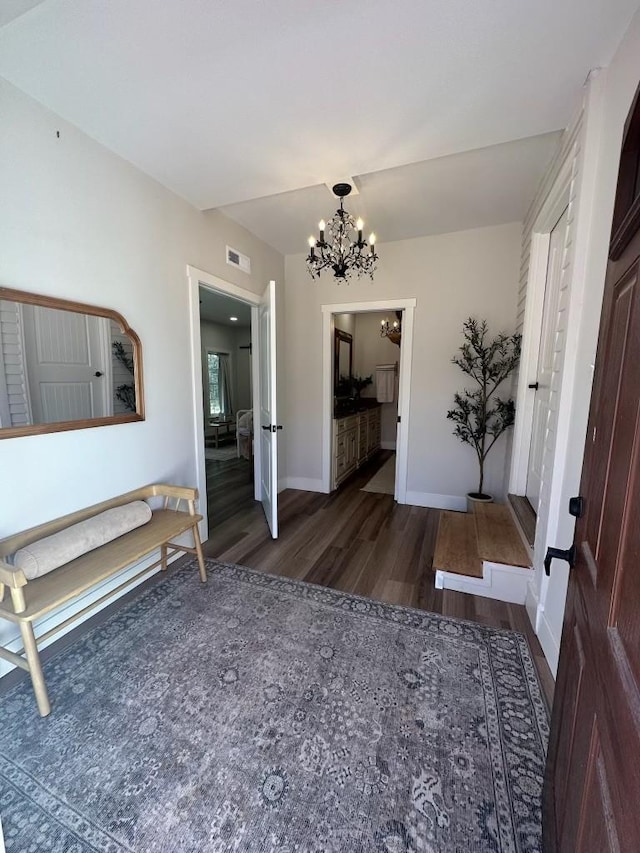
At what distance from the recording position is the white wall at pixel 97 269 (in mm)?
1664

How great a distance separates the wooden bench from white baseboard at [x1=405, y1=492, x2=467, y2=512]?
7.87 ft

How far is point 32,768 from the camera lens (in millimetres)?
→ 1262

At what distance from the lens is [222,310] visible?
246 inches

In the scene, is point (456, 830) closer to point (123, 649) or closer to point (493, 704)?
point (493, 704)

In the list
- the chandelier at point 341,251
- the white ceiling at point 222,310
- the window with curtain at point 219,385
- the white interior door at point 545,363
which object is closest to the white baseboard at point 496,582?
the white interior door at point 545,363

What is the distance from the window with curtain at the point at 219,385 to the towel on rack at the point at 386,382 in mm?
3568

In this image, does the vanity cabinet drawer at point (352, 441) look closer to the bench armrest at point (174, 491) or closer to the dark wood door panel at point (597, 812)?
the bench armrest at point (174, 491)

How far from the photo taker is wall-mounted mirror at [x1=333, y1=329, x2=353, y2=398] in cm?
459

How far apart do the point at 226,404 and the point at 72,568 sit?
6595 millimetres

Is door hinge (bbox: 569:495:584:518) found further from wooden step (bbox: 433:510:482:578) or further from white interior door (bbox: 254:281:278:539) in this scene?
white interior door (bbox: 254:281:278:539)

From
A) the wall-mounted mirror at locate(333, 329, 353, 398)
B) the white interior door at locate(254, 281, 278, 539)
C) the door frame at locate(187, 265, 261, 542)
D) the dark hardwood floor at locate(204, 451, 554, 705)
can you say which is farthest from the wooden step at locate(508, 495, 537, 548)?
the wall-mounted mirror at locate(333, 329, 353, 398)

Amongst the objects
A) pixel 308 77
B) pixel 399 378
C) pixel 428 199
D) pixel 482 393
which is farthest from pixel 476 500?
pixel 308 77

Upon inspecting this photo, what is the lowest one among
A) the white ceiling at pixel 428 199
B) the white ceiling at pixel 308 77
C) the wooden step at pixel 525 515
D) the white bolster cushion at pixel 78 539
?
the wooden step at pixel 525 515

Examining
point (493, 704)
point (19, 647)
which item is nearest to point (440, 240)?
point (493, 704)
